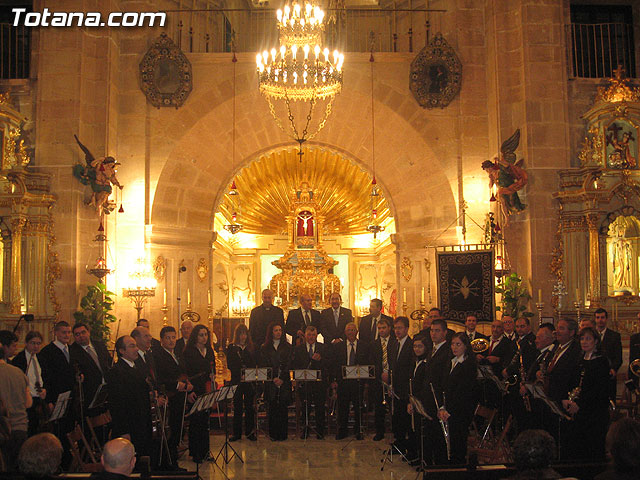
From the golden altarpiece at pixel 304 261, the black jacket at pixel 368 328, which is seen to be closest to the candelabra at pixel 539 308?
the black jacket at pixel 368 328

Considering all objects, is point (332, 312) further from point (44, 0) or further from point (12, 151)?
point (44, 0)

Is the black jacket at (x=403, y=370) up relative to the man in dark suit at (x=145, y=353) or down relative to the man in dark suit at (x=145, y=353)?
down

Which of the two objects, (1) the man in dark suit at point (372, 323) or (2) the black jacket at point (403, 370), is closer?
(2) the black jacket at point (403, 370)

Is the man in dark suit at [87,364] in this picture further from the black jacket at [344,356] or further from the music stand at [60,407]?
the black jacket at [344,356]

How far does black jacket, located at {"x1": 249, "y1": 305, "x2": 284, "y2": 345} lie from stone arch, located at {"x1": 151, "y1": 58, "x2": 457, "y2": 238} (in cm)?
416

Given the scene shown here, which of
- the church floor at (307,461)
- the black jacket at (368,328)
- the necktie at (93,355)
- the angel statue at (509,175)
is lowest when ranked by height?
the church floor at (307,461)

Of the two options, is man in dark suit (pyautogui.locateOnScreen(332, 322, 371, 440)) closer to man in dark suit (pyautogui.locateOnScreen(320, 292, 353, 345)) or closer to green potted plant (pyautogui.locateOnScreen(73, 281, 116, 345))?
man in dark suit (pyautogui.locateOnScreen(320, 292, 353, 345))

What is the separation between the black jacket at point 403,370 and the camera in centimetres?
884

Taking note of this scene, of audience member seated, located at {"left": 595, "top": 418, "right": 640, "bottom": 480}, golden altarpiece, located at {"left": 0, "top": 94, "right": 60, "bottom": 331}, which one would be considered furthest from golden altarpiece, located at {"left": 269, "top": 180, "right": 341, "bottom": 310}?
audience member seated, located at {"left": 595, "top": 418, "right": 640, "bottom": 480}

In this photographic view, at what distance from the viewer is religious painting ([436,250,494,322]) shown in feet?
40.7

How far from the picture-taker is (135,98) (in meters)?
14.4

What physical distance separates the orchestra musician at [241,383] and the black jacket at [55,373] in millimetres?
2730

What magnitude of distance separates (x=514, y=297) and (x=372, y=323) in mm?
2722

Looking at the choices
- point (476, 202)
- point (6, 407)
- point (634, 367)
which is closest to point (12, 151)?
point (6, 407)
